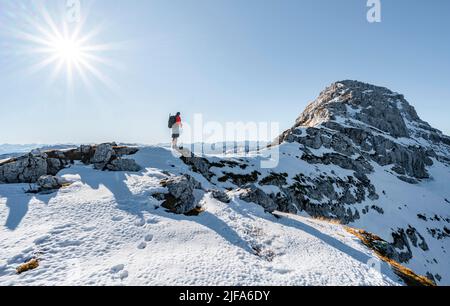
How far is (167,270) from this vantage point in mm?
9711

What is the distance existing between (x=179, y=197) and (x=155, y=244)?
6.71 m

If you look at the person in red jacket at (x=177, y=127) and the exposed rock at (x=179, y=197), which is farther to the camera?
the person in red jacket at (x=177, y=127)

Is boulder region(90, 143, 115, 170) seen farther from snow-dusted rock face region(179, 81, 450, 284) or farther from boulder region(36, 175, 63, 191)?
snow-dusted rock face region(179, 81, 450, 284)

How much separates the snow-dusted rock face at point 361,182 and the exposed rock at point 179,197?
5812 mm

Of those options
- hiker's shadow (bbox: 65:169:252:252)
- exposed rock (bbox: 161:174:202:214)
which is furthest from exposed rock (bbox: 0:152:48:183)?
exposed rock (bbox: 161:174:202:214)

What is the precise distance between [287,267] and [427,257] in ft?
253

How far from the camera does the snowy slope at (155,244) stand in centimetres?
951

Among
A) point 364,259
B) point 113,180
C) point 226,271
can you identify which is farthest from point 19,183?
point 364,259

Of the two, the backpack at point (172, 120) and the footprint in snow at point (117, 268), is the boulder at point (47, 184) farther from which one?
the backpack at point (172, 120)

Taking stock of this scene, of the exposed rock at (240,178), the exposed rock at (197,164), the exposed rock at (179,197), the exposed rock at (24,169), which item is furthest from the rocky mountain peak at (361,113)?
the exposed rock at (24,169)

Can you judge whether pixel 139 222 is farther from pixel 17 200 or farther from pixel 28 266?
pixel 17 200

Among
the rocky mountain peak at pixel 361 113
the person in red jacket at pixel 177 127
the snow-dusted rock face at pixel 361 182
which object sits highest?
the rocky mountain peak at pixel 361 113

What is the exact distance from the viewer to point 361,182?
83375 millimetres

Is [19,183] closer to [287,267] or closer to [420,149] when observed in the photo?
[287,267]
